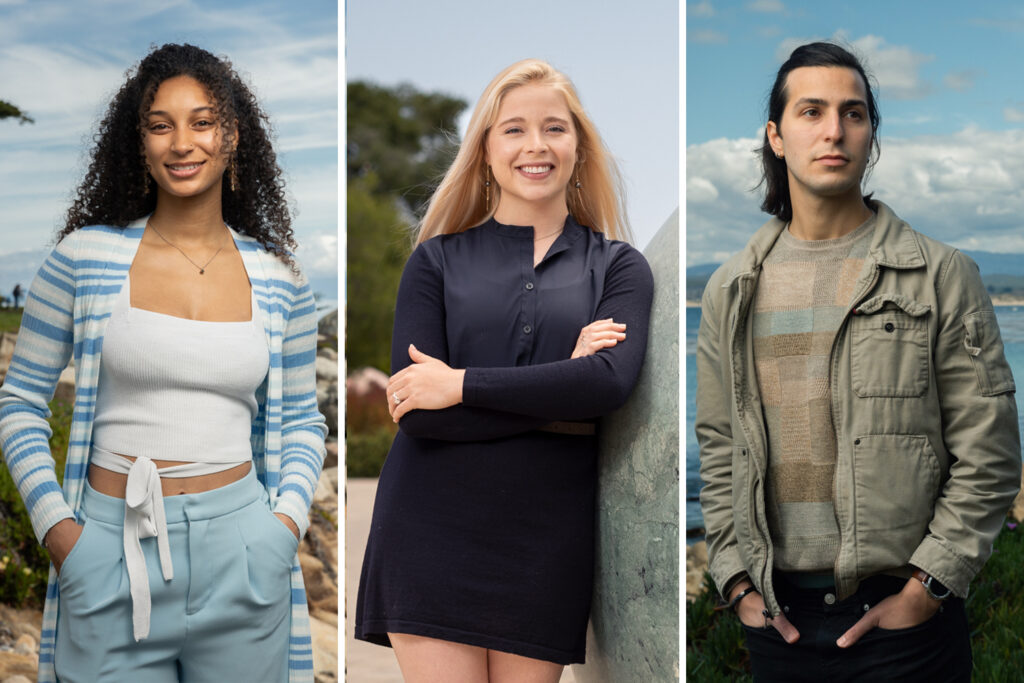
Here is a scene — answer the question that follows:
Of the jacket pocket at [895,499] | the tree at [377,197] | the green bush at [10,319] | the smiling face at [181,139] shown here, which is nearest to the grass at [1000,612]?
the jacket pocket at [895,499]

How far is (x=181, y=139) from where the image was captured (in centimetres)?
272

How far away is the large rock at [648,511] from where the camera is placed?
2.51 metres

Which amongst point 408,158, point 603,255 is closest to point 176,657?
point 603,255

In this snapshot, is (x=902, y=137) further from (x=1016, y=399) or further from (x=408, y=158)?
(x=408, y=158)

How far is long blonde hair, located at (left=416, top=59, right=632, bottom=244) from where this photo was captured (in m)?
2.69

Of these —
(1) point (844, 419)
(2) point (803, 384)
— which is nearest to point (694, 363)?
(2) point (803, 384)

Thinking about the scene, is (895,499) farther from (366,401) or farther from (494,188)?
(366,401)

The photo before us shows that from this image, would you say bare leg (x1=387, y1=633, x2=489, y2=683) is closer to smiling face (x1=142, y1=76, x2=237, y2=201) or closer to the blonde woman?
the blonde woman

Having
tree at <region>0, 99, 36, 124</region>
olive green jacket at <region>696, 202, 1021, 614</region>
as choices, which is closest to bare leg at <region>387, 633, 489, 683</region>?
olive green jacket at <region>696, 202, 1021, 614</region>

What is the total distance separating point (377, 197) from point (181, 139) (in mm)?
5526

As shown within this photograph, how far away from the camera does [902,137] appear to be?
276 cm

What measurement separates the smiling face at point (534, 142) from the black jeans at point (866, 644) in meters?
1.22

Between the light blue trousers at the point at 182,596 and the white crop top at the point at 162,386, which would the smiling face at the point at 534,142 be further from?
the light blue trousers at the point at 182,596

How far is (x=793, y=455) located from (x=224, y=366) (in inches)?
60.5
